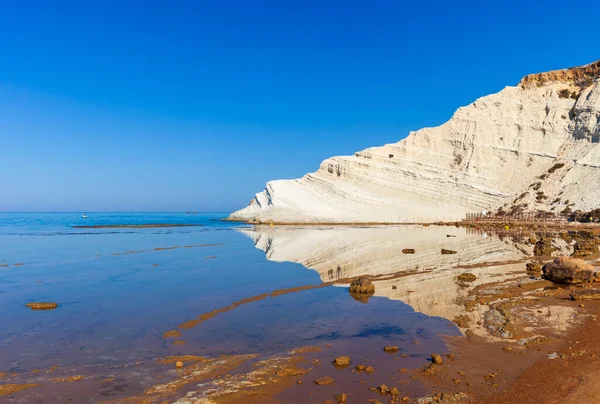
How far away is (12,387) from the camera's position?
17.5ft

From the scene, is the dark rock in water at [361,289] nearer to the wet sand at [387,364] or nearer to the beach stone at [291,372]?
the wet sand at [387,364]

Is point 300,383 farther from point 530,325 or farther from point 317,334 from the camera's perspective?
point 530,325

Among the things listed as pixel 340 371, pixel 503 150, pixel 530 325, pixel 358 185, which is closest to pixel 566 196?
pixel 503 150

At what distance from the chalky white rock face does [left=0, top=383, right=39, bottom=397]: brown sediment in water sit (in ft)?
152

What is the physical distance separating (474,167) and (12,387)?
58.5 meters

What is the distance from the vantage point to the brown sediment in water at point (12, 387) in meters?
5.23

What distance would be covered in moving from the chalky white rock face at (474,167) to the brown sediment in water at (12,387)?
46406mm

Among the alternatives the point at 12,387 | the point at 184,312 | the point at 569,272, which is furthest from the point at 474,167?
the point at 12,387

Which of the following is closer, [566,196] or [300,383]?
[300,383]

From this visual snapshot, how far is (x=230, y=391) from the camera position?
17.0 feet

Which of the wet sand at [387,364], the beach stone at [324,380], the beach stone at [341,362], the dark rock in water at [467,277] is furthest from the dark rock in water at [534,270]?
the beach stone at [324,380]

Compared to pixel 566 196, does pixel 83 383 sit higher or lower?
lower

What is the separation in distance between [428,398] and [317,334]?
2.98 m

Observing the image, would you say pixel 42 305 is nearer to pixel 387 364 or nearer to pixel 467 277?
pixel 387 364
